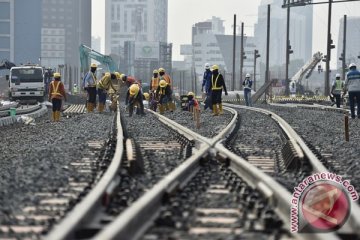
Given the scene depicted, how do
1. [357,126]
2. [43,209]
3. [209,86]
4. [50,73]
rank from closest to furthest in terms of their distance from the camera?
1. [43,209]
2. [357,126]
3. [209,86]
4. [50,73]

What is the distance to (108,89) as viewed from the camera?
26438 mm

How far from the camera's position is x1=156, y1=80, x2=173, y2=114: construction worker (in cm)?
2519

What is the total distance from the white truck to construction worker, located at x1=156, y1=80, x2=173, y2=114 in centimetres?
1956

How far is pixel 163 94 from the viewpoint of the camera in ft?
84.5

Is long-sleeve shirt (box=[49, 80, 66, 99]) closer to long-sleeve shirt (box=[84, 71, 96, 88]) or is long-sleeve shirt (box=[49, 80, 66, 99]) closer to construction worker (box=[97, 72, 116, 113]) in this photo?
long-sleeve shirt (box=[84, 71, 96, 88])

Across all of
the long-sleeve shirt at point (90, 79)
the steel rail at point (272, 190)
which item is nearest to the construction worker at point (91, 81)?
the long-sleeve shirt at point (90, 79)

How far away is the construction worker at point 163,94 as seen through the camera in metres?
25.2

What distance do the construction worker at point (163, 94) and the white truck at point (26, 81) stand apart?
19.6 m

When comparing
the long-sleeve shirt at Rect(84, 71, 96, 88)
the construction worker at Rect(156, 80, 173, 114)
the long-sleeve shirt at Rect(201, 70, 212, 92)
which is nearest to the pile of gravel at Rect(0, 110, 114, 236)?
the long-sleeve shirt at Rect(201, 70, 212, 92)

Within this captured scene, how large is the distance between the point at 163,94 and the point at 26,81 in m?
20.6

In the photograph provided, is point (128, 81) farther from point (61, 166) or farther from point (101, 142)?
point (61, 166)

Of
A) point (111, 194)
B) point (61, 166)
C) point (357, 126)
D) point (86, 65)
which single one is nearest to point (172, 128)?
point (357, 126)

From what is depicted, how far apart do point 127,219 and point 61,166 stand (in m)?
4.43

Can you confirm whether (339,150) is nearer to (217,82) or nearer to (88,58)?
(217,82)
